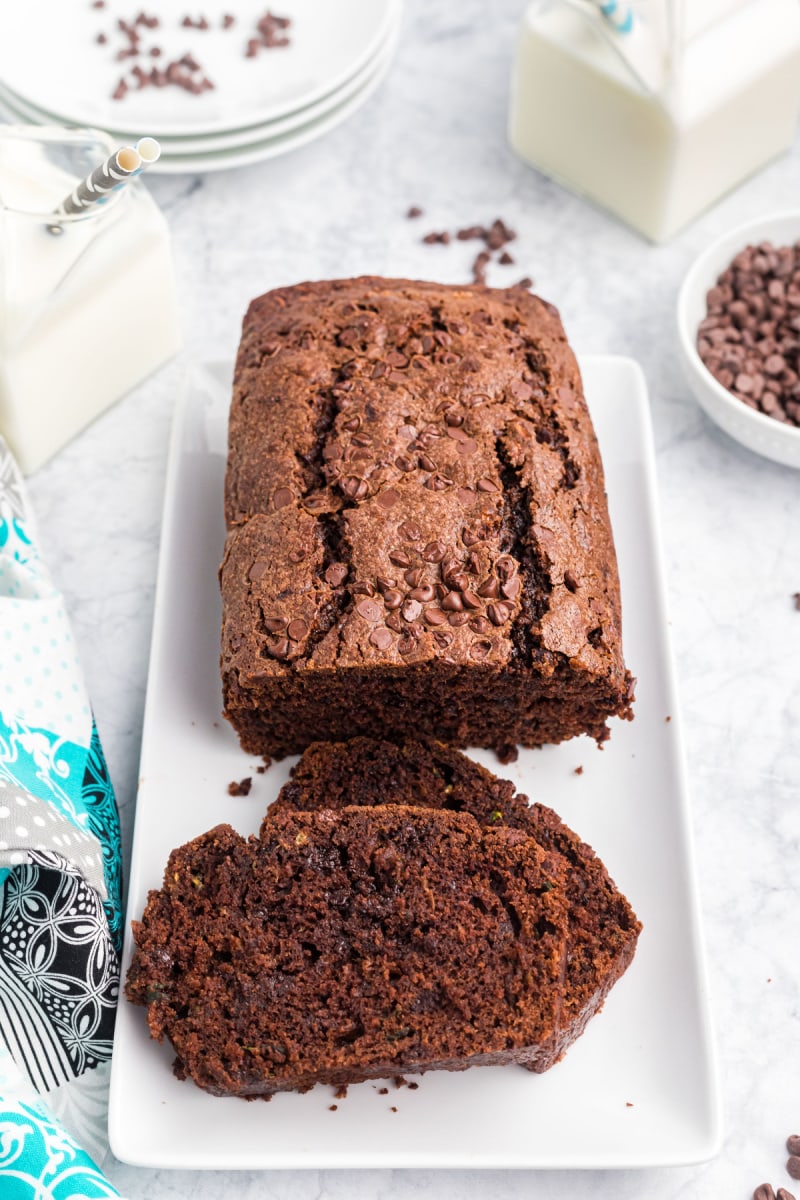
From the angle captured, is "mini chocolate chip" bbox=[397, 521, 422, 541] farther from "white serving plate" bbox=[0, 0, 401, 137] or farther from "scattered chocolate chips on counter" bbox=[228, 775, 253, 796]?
"white serving plate" bbox=[0, 0, 401, 137]

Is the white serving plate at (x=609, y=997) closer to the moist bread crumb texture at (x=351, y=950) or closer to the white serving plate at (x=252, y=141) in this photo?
the moist bread crumb texture at (x=351, y=950)

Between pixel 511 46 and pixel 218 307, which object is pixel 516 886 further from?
pixel 511 46

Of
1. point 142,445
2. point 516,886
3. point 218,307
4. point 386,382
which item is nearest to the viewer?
point 516,886

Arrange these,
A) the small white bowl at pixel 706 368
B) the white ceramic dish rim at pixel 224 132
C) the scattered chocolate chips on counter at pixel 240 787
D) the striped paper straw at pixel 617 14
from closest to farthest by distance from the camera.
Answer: the scattered chocolate chips on counter at pixel 240 787 < the small white bowl at pixel 706 368 < the striped paper straw at pixel 617 14 < the white ceramic dish rim at pixel 224 132

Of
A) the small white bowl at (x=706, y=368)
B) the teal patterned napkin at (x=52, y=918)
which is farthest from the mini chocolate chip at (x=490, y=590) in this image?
the small white bowl at (x=706, y=368)

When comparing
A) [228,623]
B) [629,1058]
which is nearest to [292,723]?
[228,623]

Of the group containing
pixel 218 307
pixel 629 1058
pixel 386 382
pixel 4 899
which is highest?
pixel 386 382

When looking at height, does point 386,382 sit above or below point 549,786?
above

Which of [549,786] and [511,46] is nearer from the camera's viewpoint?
[549,786]
